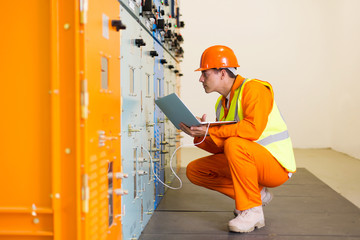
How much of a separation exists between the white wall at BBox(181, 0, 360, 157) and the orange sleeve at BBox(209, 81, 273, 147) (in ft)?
12.0

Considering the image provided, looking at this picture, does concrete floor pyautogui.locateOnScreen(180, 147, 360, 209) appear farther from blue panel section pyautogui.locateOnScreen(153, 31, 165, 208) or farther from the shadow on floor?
blue panel section pyautogui.locateOnScreen(153, 31, 165, 208)

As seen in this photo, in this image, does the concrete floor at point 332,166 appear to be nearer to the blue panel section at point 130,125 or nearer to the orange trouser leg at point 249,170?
the orange trouser leg at point 249,170

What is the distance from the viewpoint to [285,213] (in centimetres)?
266

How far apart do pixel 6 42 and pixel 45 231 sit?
0.61m

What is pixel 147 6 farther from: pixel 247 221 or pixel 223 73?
pixel 247 221

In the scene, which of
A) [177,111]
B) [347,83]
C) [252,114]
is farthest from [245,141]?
[347,83]

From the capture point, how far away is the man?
7.36 feet

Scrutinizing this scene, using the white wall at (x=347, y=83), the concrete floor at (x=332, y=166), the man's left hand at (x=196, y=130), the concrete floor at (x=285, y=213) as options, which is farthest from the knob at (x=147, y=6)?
the white wall at (x=347, y=83)

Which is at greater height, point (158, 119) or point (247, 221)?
point (158, 119)

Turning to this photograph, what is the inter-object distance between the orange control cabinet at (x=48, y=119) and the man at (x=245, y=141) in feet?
3.88

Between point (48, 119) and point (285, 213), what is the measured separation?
198 centimetres

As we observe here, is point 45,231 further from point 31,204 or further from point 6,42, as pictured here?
point 6,42

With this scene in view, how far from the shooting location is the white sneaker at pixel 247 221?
2.22 metres

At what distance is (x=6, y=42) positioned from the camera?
1.19m
